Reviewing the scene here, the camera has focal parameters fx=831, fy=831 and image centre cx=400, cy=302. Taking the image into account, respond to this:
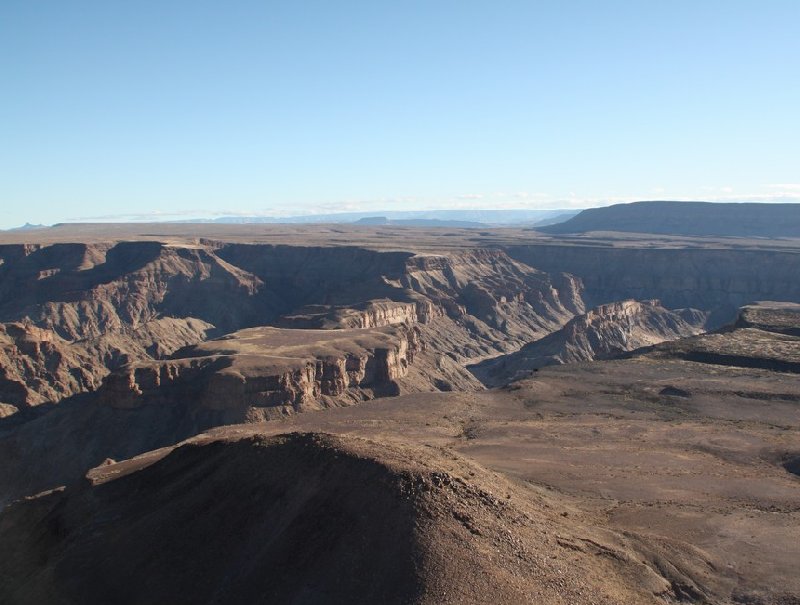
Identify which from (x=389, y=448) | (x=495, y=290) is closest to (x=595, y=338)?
(x=495, y=290)

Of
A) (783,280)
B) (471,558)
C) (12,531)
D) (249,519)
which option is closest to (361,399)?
(12,531)

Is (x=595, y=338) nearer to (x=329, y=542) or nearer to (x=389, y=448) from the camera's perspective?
(x=389, y=448)

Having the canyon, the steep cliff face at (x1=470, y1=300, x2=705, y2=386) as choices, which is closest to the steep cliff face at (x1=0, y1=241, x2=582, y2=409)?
the canyon

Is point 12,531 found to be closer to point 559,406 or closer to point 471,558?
point 471,558

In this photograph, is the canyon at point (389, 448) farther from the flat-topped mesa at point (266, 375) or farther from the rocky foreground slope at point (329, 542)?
the flat-topped mesa at point (266, 375)

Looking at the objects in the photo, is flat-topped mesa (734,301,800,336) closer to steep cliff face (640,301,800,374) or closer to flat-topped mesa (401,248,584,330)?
steep cliff face (640,301,800,374)

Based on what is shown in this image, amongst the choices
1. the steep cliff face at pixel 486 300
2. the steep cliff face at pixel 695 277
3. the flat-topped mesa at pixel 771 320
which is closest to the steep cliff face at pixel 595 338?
the steep cliff face at pixel 486 300
